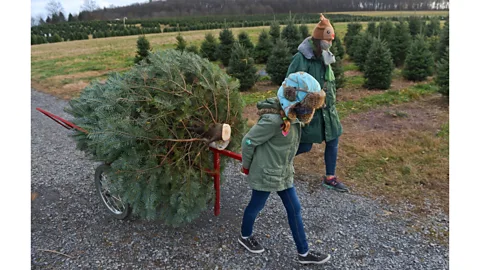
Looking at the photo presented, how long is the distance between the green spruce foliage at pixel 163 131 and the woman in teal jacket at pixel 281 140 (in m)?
0.54

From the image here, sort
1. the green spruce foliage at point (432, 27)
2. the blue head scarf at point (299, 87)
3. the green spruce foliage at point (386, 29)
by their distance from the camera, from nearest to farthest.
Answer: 1. the blue head scarf at point (299, 87)
2. the green spruce foliage at point (386, 29)
3. the green spruce foliage at point (432, 27)

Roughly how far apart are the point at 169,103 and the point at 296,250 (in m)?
1.86

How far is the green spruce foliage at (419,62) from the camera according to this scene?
10.7 metres

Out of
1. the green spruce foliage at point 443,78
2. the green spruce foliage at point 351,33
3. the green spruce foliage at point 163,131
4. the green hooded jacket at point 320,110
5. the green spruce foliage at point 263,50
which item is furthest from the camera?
the green spruce foliage at point 351,33

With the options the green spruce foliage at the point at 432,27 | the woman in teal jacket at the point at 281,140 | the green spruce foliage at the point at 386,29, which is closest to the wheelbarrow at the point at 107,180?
the woman in teal jacket at the point at 281,140

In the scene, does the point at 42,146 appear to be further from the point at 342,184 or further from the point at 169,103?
the point at 342,184

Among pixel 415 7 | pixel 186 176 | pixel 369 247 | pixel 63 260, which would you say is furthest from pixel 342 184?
pixel 415 7

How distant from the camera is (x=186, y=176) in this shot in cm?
310

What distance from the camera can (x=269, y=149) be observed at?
9.37 ft

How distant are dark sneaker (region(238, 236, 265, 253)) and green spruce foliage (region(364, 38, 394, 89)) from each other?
7972mm

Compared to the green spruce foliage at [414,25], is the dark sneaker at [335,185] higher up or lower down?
lower down

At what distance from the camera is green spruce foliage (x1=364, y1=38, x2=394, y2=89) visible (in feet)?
32.3

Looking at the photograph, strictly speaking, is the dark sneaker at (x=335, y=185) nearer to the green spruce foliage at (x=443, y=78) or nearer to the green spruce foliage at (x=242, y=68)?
the green spruce foliage at (x=443, y=78)

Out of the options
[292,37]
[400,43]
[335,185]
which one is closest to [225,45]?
[292,37]
